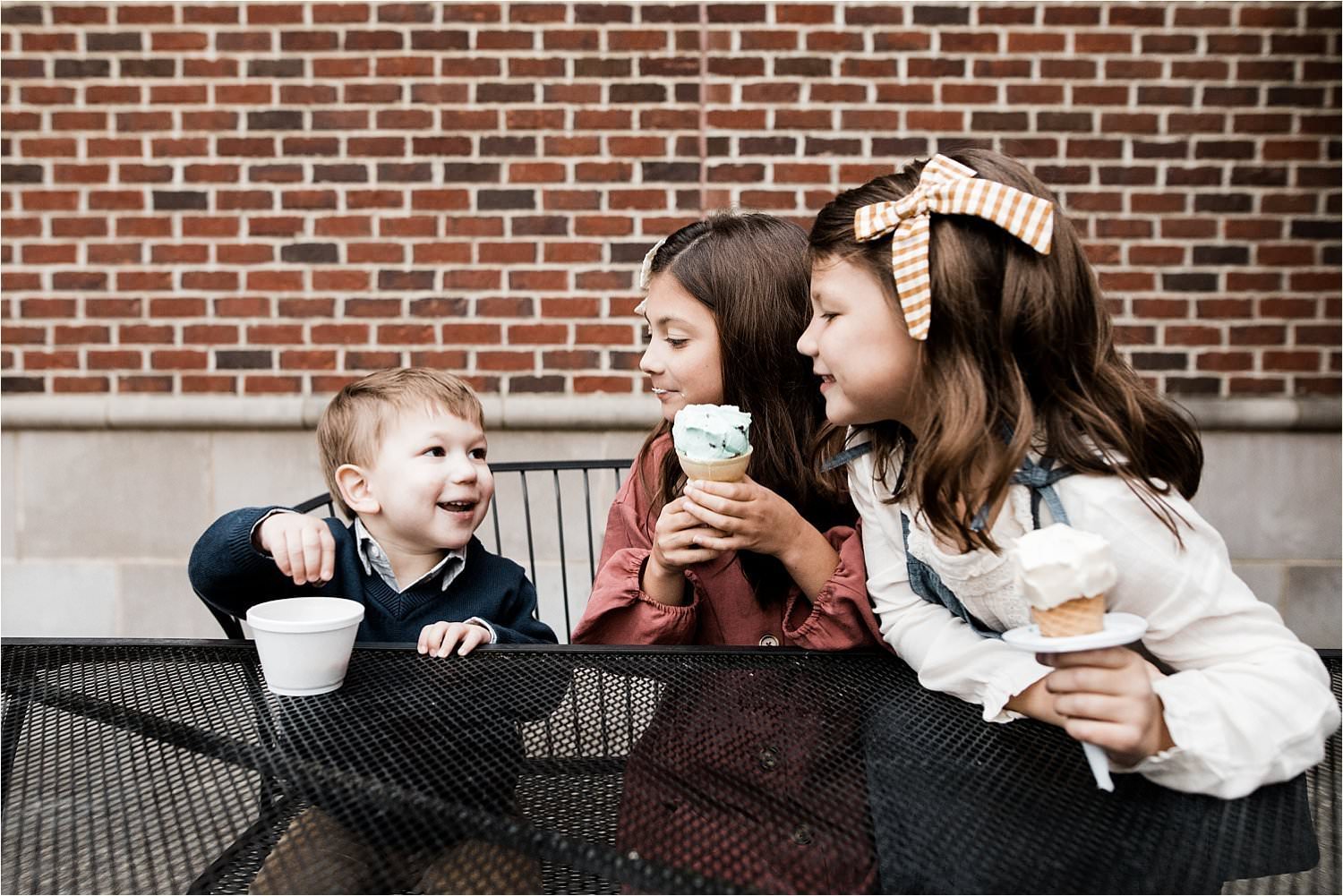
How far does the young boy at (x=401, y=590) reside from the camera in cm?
114

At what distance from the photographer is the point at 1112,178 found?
137 inches

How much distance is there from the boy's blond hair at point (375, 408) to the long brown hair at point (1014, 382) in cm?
91

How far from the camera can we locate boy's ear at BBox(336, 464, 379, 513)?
188 cm

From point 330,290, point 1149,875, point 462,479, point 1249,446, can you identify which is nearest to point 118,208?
point 330,290

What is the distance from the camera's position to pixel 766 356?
185cm

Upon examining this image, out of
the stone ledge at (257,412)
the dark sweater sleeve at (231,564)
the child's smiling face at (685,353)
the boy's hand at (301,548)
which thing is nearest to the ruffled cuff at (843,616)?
the child's smiling face at (685,353)

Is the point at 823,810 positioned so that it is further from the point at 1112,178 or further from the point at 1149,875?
the point at 1112,178

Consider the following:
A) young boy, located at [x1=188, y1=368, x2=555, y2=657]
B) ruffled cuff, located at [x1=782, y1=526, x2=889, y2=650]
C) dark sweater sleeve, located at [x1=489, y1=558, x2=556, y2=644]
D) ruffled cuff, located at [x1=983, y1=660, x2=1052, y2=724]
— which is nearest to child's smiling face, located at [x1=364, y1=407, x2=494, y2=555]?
young boy, located at [x1=188, y1=368, x2=555, y2=657]

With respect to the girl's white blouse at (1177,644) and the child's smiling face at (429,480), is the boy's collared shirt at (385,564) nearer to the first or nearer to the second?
the child's smiling face at (429,480)

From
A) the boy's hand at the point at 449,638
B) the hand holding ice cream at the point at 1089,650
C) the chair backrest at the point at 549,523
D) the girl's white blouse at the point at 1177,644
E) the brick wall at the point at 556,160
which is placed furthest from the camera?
the chair backrest at the point at 549,523

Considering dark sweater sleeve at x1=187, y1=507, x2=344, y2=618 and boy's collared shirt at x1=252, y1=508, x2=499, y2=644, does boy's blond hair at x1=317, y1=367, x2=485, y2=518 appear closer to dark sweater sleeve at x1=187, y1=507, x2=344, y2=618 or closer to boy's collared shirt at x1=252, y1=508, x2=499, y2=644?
boy's collared shirt at x1=252, y1=508, x2=499, y2=644

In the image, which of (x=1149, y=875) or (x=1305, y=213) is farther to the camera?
(x=1305, y=213)

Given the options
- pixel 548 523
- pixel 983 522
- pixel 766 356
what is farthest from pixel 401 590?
pixel 548 523

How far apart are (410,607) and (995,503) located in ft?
3.54
